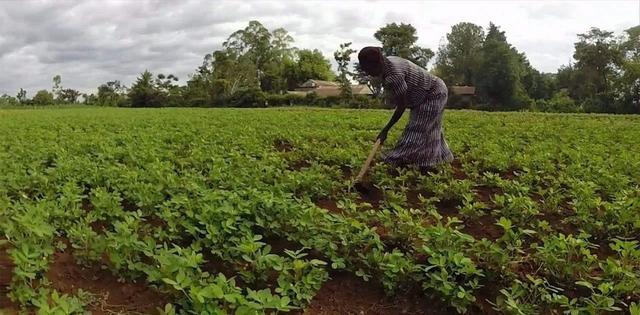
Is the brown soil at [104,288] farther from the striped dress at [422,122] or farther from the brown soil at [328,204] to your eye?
the striped dress at [422,122]

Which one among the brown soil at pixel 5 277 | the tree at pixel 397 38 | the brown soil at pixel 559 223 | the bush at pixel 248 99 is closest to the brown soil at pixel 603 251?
the brown soil at pixel 559 223

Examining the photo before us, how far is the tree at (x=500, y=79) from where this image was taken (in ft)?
131

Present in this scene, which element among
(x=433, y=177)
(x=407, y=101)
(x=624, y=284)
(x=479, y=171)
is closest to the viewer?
(x=624, y=284)

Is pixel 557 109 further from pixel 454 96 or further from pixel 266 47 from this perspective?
pixel 266 47

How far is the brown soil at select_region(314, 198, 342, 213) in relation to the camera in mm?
4878

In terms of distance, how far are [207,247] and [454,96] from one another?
119ft

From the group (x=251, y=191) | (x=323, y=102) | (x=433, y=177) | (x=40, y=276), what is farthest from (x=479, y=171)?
(x=323, y=102)

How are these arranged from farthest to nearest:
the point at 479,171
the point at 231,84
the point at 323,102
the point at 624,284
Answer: the point at 231,84 < the point at 323,102 < the point at 479,171 < the point at 624,284

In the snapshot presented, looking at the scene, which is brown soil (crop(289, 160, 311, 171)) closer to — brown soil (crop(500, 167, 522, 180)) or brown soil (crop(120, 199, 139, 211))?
brown soil (crop(500, 167, 522, 180))

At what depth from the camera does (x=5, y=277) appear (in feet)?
9.71

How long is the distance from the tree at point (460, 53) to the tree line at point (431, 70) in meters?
0.09

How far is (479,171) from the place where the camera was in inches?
262

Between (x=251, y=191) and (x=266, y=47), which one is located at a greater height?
(x=266, y=47)

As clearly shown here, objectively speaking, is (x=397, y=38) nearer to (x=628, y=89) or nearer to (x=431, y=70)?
(x=431, y=70)
